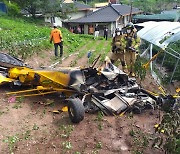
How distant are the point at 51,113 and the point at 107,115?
126cm

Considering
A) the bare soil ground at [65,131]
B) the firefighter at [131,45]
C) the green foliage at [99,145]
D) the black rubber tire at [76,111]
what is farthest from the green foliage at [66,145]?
the firefighter at [131,45]

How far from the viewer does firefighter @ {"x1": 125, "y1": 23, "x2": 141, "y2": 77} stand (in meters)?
9.98

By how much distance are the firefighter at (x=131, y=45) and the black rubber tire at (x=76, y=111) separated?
3.55m

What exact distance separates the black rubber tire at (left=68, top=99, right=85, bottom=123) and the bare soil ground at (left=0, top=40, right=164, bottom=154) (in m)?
0.14

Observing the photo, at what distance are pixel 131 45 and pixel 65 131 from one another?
15.7 ft

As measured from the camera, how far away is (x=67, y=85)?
7562 mm

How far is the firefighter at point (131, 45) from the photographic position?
393 inches

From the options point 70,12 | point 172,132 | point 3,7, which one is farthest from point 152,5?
point 172,132

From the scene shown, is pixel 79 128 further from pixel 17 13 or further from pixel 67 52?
pixel 17 13

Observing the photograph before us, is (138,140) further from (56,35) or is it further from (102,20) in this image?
(102,20)

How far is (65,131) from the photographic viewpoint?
616 cm

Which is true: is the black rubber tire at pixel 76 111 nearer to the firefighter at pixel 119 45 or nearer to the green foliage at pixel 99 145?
the green foliage at pixel 99 145

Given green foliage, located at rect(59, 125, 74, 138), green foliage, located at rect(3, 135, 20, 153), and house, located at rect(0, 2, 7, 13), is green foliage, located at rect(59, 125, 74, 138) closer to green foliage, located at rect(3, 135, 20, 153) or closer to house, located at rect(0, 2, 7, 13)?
green foliage, located at rect(3, 135, 20, 153)

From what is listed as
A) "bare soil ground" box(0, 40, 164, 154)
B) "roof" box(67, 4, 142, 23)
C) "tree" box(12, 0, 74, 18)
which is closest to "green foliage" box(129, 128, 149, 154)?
"bare soil ground" box(0, 40, 164, 154)
